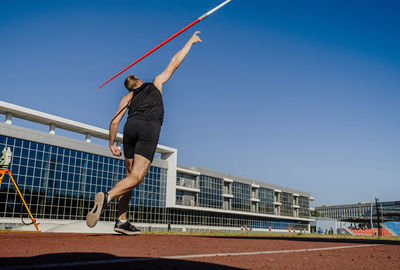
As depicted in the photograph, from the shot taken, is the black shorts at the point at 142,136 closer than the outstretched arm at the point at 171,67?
Yes

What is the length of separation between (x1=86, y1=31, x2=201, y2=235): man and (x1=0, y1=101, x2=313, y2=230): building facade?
1378 inches

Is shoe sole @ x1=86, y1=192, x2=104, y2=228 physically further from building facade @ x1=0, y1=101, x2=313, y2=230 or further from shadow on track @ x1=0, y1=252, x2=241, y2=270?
building facade @ x1=0, y1=101, x2=313, y2=230

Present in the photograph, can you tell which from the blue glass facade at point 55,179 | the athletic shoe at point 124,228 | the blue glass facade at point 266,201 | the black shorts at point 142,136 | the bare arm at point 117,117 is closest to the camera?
the black shorts at point 142,136

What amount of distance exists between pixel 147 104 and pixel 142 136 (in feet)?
1.65

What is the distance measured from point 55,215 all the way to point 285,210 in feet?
191

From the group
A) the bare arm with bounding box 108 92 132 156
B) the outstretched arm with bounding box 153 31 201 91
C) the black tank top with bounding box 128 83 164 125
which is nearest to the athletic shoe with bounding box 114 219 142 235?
the bare arm with bounding box 108 92 132 156

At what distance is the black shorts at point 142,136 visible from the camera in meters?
4.30

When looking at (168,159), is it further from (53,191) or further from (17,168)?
(17,168)

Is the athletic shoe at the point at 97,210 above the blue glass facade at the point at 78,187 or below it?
below

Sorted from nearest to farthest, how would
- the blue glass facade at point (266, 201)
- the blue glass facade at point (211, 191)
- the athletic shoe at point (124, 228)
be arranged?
the athletic shoe at point (124, 228) → the blue glass facade at point (211, 191) → the blue glass facade at point (266, 201)

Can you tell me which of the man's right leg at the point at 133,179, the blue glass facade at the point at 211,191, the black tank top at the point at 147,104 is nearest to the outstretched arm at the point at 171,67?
the black tank top at the point at 147,104

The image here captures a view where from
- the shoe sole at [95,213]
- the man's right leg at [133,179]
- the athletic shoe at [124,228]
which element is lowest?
the athletic shoe at [124,228]

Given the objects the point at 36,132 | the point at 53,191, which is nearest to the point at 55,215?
the point at 53,191

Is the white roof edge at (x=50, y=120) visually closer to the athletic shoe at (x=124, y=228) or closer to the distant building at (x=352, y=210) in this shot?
the athletic shoe at (x=124, y=228)
